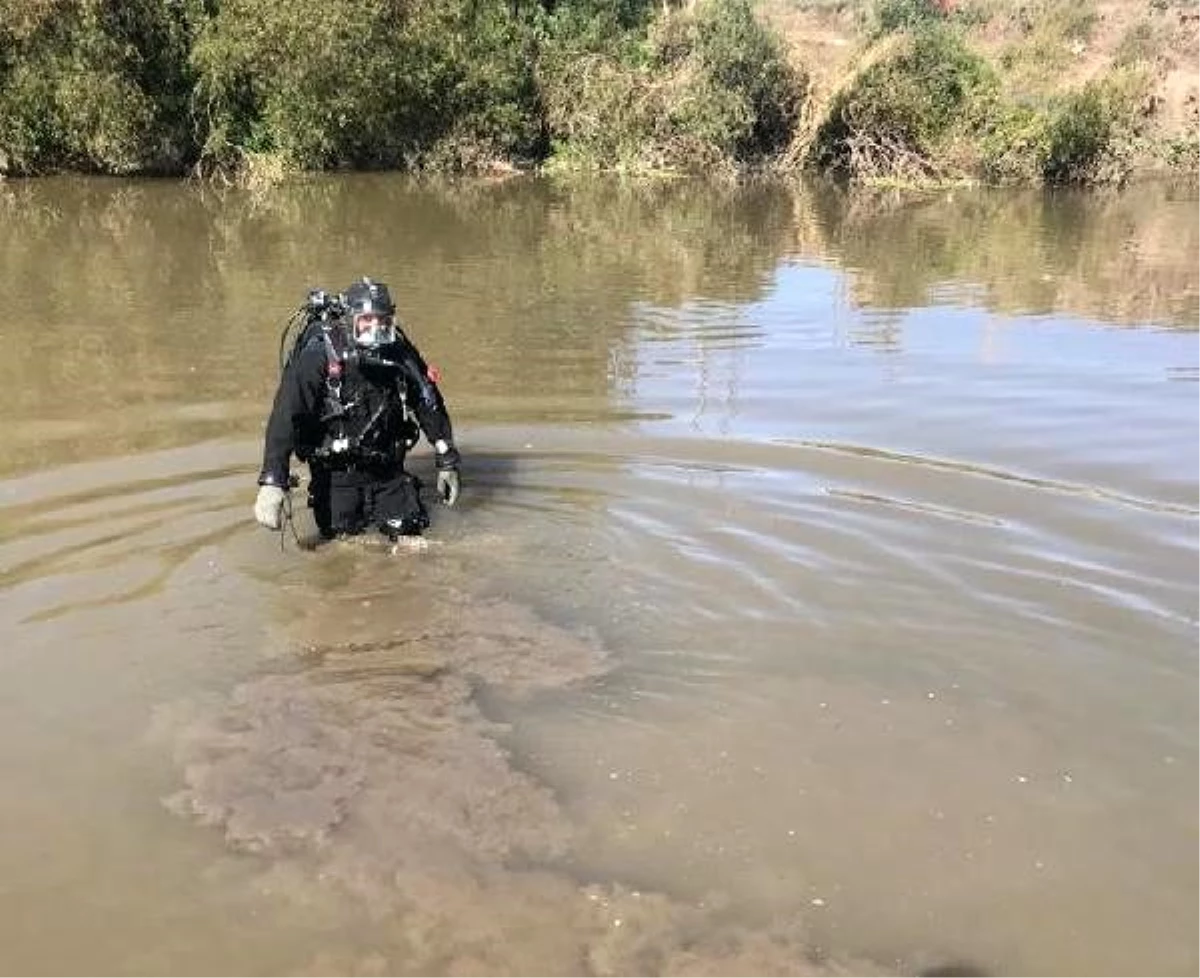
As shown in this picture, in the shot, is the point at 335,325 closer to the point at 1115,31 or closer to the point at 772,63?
the point at 772,63

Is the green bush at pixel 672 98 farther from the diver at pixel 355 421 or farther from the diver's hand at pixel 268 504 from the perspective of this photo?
the diver's hand at pixel 268 504

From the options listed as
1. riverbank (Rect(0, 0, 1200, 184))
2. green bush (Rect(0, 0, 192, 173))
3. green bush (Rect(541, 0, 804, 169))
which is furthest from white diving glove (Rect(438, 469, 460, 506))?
green bush (Rect(541, 0, 804, 169))

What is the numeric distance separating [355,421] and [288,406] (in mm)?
364

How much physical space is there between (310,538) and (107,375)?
12.7 ft

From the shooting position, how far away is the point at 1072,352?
10.7 metres

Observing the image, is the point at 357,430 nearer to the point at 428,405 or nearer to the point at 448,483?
the point at 428,405

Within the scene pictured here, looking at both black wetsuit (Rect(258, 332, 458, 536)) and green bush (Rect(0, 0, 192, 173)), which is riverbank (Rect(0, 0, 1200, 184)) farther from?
black wetsuit (Rect(258, 332, 458, 536))

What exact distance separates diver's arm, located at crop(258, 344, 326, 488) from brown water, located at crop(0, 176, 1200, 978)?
1.78 ft

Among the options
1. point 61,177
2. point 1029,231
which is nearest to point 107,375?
point 1029,231

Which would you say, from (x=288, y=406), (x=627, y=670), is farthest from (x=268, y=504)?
(x=627, y=670)

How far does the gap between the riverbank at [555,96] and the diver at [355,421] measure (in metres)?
19.0

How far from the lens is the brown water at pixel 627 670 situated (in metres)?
3.66

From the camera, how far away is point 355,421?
616 centimetres

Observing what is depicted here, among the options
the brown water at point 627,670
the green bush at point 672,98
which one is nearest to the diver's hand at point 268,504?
the brown water at point 627,670
